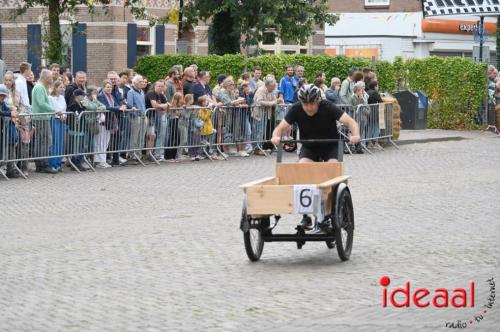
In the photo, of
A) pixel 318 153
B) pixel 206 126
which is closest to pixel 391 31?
A: pixel 206 126

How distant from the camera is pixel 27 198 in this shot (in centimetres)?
1975

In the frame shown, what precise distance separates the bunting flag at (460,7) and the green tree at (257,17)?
424cm

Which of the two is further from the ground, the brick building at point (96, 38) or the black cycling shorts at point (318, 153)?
the brick building at point (96, 38)

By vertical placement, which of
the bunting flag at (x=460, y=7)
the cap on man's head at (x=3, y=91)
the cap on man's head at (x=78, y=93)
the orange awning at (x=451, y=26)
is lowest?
the cap on man's head at (x=78, y=93)

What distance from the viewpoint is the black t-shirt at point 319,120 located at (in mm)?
13852

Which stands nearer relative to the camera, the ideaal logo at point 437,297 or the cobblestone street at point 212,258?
the cobblestone street at point 212,258

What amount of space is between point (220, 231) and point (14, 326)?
598 centimetres

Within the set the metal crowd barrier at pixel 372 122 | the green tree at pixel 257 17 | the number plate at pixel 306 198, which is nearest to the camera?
the number plate at pixel 306 198

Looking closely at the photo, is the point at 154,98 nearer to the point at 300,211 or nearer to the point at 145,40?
the point at 300,211

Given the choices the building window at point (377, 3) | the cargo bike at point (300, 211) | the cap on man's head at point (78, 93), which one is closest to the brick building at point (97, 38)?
the cap on man's head at point (78, 93)

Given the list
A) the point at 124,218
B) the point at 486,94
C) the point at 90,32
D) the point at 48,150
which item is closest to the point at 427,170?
the point at 48,150

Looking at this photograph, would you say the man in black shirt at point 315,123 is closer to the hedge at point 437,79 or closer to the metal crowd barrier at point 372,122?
the metal crowd barrier at point 372,122

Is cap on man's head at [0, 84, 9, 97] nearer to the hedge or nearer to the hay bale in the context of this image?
the hay bale

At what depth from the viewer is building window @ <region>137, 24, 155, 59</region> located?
43.3m
